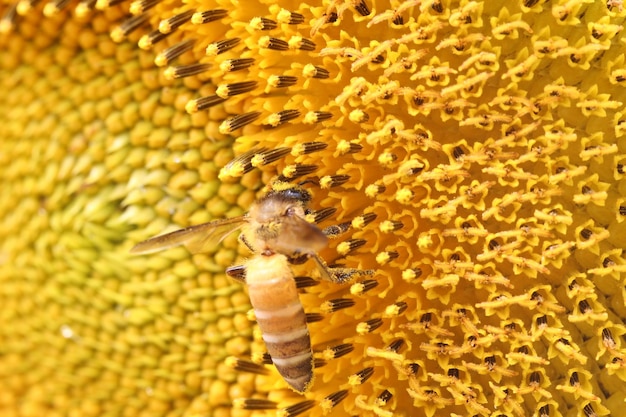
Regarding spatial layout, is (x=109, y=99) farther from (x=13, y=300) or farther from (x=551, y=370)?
(x=551, y=370)

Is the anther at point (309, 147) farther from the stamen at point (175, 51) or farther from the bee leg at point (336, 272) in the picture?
the stamen at point (175, 51)

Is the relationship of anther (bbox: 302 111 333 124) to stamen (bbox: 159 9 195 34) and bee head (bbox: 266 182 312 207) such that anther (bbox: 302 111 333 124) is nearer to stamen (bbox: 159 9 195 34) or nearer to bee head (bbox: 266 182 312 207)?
bee head (bbox: 266 182 312 207)

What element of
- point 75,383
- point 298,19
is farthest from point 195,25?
point 75,383

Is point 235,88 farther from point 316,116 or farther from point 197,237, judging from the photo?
point 197,237

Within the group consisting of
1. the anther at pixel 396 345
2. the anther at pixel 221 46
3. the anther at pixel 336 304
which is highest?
the anther at pixel 221 46

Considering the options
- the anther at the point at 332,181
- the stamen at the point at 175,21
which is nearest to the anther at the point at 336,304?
the anther at the point at 332,181

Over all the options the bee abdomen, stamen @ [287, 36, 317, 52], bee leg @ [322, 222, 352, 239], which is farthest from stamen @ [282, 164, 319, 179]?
the bee abdomen
